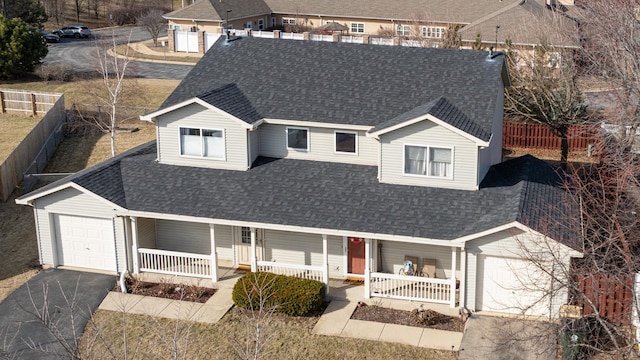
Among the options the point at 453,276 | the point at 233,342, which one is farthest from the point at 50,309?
the point at 453,276

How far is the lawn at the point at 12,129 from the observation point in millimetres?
48062

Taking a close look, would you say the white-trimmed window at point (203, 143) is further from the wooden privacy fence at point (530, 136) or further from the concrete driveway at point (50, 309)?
the wooden privacy fence at point (530, 136)

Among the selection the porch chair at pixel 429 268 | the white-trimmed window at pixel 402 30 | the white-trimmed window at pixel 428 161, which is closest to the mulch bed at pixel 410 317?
the porch chair at pixel 429 268

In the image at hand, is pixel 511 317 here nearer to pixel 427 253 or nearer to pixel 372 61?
pixel 427 253

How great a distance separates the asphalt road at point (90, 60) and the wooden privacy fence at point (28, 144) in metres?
5.76

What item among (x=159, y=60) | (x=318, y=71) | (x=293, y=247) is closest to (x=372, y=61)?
(x=318, y=71)

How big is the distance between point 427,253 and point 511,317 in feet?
12.5

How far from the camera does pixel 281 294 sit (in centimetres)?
2700

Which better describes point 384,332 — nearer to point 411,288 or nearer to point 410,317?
point 410,317

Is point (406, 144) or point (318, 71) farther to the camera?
point (318, 71)

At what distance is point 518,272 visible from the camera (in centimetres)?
2642

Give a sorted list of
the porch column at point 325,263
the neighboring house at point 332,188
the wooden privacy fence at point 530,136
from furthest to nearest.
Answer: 1. the wooden privacy fence at point 530,136
2. the porch column at point 325,263
3. the neighboring house at point 332,188

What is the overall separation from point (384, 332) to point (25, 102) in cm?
3752

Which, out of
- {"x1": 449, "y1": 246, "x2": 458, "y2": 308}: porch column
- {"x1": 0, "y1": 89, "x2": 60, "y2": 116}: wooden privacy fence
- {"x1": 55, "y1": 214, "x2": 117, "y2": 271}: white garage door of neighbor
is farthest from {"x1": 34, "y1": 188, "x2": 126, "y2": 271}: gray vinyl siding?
{"x1": 0, "y1": 89, "x2": 60, "y2": 116}: wooden privacy fence
